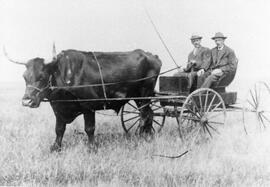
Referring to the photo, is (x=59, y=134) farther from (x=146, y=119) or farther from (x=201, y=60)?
(x=201, y=60)

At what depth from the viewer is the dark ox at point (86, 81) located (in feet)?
21.0

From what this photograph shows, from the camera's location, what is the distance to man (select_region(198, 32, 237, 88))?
7257mm

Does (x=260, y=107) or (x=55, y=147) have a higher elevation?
(x=55, y=147)

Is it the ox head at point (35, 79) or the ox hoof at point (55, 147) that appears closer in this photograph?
the ox head at point (35, 79)

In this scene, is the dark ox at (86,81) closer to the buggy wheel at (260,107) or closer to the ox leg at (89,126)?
Answer: the ox leg at (89,126)

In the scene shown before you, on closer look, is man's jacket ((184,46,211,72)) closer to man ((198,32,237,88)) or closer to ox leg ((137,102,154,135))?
man ((198,32,237,88))

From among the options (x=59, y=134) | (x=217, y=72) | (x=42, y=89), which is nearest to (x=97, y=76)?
(x=42, y=89)

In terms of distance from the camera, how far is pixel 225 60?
25.0 ft

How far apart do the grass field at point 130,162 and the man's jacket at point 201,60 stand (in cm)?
159

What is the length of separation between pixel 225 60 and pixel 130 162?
10.8 ft

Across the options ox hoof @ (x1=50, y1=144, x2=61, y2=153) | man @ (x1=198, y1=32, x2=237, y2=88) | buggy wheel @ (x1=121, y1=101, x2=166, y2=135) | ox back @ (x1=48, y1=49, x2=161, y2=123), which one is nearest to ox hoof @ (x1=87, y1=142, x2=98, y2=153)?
ox hoof @ (x1=50, y1=144, x2=61, y2=153)

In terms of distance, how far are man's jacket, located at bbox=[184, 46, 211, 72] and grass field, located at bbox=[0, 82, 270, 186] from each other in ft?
5.22

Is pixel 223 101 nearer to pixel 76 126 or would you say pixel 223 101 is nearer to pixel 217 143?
pixel 217 143

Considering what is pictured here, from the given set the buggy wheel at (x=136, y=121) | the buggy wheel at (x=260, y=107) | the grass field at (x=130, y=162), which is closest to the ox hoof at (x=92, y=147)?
the grass field at (x=130, y=162)
